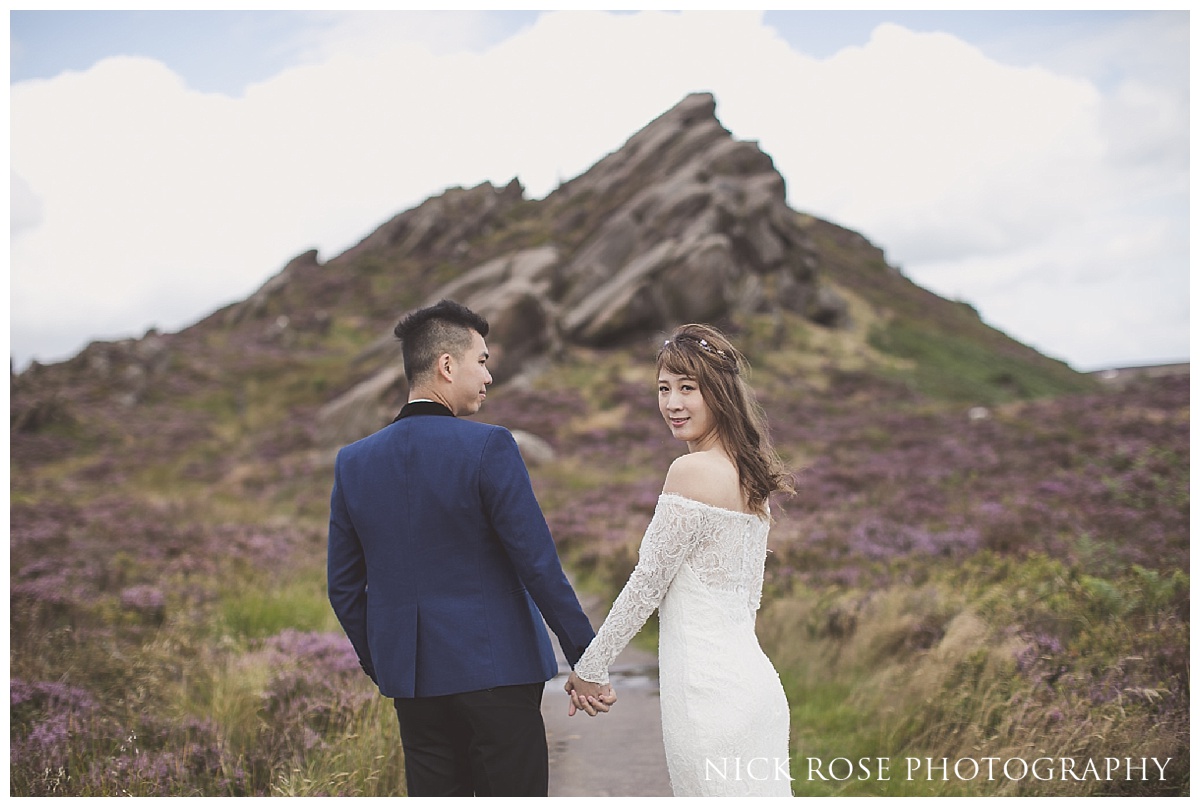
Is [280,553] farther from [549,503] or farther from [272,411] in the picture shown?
[272,411]

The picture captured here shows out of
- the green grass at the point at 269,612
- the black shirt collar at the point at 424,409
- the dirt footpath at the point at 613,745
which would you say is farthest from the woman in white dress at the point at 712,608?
the green grass at the point at 269,612

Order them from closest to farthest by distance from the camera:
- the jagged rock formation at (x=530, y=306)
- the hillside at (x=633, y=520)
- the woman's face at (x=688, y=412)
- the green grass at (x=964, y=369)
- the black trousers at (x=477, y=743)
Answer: the black trousers at (x=477, y=743), the woman's face at (x=688, y=412), the hillside at (x=633, y=520), the jagged rock formation at (x=530, y=306), the green grass at (x=964, y=369)

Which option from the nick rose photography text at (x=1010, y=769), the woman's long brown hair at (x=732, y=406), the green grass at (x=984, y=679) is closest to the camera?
the woman's long brown hair at (x=732, y=406)

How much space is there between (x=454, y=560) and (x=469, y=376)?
69 cm

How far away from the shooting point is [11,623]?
7.20 meters

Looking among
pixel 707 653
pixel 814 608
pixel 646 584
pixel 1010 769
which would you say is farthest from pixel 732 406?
pixel 814 608

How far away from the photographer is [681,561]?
9.93 ft

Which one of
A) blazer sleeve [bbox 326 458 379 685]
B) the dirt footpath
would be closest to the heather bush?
Answer: the dirt footpath

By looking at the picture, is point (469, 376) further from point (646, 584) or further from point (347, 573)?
point (646, 584)

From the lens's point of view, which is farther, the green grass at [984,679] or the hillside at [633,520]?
the hillside at [633,520]

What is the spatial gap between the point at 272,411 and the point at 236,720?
96.4 feet

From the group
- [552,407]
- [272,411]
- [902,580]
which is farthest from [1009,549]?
[272,411]

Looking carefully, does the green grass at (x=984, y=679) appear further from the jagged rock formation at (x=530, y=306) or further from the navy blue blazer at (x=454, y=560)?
the jagged rock formation at (x=530, y=306)

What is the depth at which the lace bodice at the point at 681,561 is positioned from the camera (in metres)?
2.99
